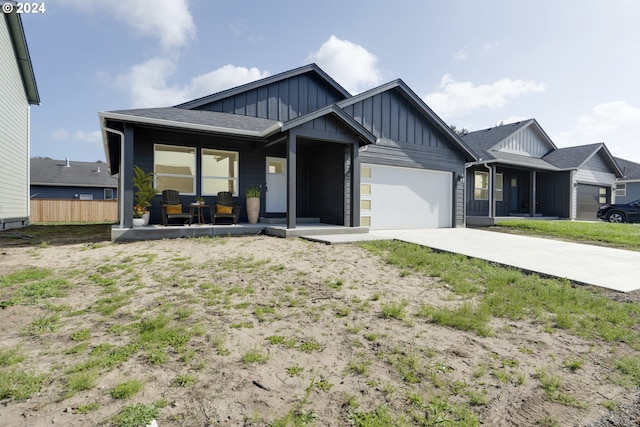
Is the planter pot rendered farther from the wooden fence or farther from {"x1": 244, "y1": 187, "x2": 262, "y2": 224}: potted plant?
the wooden fence

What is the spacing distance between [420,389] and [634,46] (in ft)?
37.9

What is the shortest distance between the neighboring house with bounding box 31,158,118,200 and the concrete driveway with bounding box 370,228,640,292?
24.9m

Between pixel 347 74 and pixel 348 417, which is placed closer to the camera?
pixel 348 417

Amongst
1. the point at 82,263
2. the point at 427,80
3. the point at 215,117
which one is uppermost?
the point at 427,80

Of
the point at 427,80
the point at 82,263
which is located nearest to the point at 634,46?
the point at 427,80

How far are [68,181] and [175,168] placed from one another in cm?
2148

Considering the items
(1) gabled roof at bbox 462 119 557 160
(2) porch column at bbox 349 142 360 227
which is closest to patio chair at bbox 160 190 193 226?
(2) porch column at bbox 349 142 360 227

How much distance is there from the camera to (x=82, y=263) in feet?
15.8

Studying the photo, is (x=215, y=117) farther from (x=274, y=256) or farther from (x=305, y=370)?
(x=305, y=370)

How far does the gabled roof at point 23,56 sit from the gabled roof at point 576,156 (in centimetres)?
2353

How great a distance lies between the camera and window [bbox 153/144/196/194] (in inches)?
336

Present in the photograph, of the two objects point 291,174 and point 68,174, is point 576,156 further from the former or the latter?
point 68,174

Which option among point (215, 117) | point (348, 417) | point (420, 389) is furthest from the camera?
point (215, 117)

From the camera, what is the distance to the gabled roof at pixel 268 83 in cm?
995
